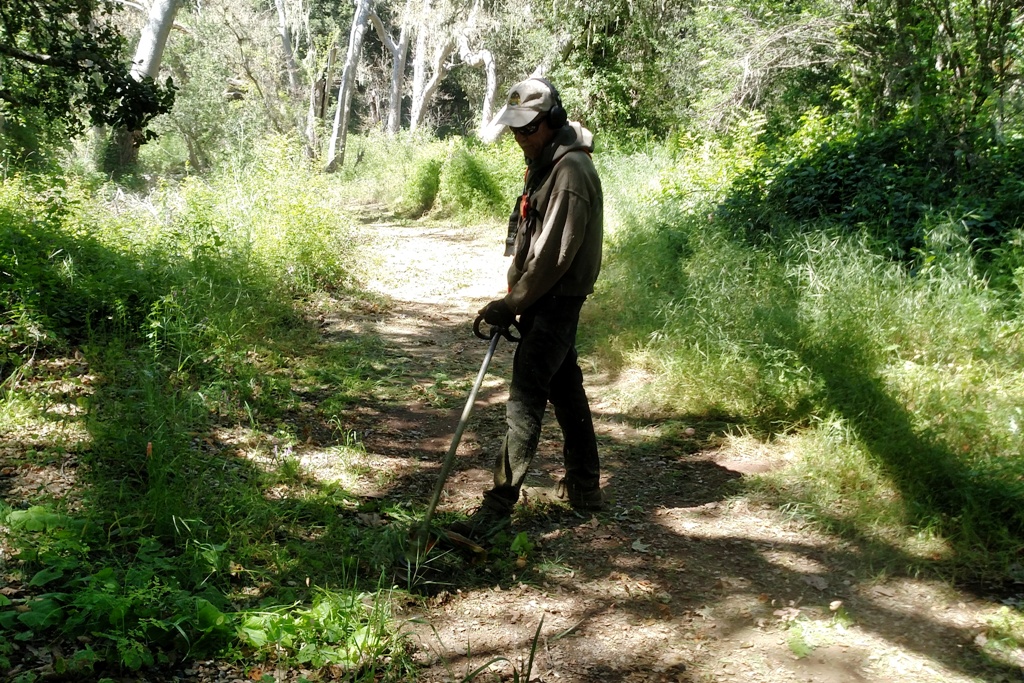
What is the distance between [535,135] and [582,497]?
2015 millimetres

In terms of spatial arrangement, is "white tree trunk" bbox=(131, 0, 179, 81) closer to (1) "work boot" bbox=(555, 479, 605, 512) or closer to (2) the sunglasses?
(2) the sunglasses

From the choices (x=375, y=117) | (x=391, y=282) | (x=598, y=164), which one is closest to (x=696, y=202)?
(x=391, y=282)

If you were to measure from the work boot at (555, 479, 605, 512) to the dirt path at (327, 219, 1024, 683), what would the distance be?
3.5 inches

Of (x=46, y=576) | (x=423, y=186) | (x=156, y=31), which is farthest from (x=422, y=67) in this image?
(x=46, y=576)

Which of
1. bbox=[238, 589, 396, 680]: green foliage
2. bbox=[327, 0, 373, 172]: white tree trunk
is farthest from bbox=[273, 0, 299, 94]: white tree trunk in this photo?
bbox=[238, 589, 396, 680]: green foliage

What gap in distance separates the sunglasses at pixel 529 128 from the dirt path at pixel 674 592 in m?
2.04

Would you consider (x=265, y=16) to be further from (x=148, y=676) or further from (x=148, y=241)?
(x=148, y=676)

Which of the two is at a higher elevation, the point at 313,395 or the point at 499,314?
the point at 499,314

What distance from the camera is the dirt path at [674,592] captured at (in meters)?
3.17

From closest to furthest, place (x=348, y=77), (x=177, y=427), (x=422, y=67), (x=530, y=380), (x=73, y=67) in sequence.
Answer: (x=530, y=380)
(x=177, y=427)
(x=73, y=67)
(x=348, y=77)
(x=422, y=67)

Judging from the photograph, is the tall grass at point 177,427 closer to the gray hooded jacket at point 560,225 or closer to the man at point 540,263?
the man at point 540,263

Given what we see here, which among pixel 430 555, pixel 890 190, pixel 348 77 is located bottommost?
pixel 430 555

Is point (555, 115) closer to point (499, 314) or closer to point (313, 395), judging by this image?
point (499, 314)

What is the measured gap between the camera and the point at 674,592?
3.74 meters
